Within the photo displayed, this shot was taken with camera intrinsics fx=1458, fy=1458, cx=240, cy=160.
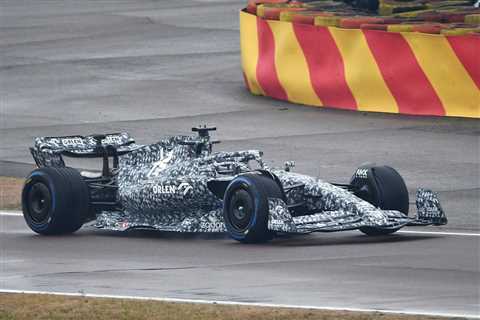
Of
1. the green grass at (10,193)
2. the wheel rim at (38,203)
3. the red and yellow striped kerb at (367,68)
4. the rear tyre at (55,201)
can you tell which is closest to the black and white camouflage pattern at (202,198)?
the rear tyre at (55,201)

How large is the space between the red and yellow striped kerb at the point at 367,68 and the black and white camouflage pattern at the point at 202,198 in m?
6.90

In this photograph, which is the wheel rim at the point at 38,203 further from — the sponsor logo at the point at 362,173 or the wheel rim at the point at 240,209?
the sponsor logo at the point at 362,173

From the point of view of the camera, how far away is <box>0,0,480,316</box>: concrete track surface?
11.2 meters

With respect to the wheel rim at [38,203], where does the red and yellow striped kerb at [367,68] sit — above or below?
A: above

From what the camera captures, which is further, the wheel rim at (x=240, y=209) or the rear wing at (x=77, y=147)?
the rear wing at (x=77, y=147)

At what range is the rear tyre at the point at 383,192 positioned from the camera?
13.5 metres

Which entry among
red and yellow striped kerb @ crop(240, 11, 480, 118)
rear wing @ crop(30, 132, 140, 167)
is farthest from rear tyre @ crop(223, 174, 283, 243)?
red and yellow striped kerb @ crop(240, 11, 480, 118)

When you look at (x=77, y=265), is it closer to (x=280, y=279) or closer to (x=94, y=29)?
(x=280, y=279)

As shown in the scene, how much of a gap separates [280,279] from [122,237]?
3.34m

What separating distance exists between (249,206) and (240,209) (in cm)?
21

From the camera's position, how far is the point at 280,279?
11320mm

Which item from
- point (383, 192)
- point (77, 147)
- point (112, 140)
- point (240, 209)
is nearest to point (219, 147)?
point (112, 140)

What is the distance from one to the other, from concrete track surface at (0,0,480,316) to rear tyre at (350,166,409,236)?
275mm

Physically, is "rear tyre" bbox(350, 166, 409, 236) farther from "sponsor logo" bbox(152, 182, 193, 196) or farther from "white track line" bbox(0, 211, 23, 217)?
"white track line" bbox(0, 211, 23, 217)
